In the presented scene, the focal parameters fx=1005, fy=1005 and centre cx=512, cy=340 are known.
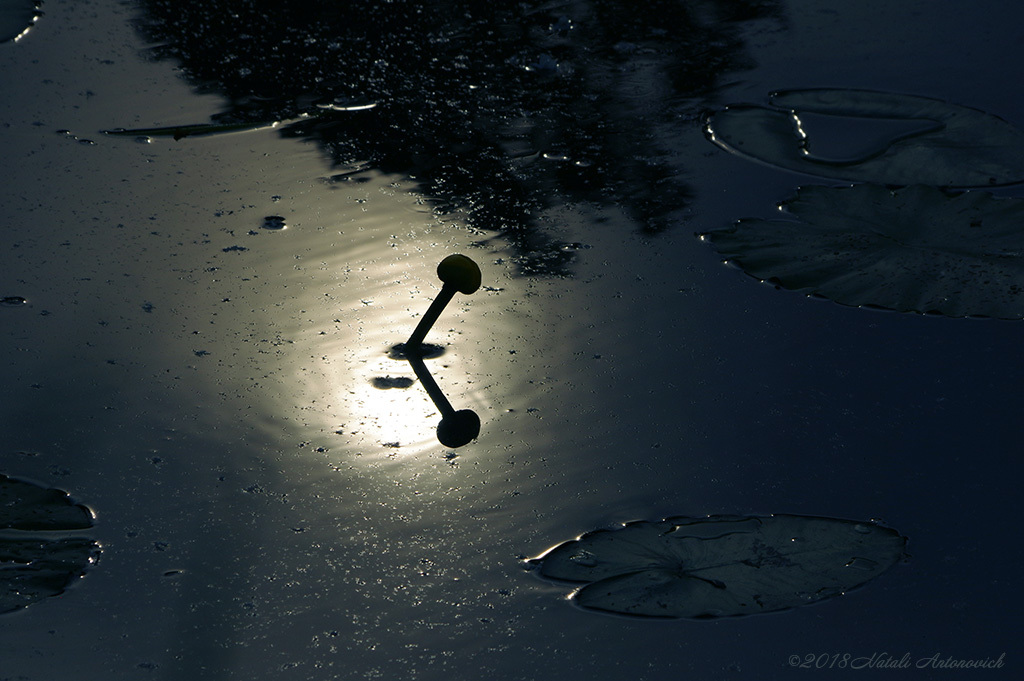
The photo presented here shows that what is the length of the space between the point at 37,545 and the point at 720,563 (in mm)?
960

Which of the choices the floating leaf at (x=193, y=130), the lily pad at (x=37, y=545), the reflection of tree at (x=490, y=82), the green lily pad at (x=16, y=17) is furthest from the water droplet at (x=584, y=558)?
the green lily pad at (x=16, y=17)

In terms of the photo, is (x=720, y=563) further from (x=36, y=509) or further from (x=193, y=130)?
(x=193, y=130)

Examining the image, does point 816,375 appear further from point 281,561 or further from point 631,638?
point 281,561

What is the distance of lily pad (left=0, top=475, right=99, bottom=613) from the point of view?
1359 mm

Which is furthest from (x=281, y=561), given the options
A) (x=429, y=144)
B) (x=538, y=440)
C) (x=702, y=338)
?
(x=429, y=144)

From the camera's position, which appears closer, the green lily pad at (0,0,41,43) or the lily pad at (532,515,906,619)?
the lily pad at (532,515,906,619)

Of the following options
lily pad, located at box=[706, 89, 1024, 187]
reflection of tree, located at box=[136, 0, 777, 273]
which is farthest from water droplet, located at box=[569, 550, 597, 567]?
lily pad, located at box=[706, 89, 1024, 187]

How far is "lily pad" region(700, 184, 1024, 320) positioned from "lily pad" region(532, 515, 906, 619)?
0.67m

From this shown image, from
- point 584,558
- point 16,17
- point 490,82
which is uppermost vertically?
point 16,17

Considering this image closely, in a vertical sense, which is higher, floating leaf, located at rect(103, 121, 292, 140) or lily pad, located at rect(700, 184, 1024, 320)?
floating leaf, located at rect(103, 121, 292, 140)

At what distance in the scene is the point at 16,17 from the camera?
321 centimetres

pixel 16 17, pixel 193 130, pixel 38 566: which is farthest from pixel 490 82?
pixel 38 566

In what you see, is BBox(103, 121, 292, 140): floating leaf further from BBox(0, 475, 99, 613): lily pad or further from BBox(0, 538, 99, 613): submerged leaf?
BBox(0, 538, 99, 613): submerged leaf

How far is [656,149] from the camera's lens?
2562 mm
